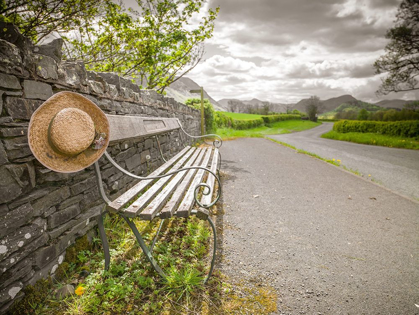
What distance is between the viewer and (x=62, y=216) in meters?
1.84

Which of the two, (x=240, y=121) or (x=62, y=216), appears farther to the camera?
(x=240, y=121)

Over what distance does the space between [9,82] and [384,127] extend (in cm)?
1737

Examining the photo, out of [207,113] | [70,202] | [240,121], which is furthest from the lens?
[240,121]

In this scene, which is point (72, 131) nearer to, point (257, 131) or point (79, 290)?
point (79, 290)

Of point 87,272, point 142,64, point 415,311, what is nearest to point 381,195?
point 415,311

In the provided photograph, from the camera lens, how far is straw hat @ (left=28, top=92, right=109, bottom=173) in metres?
1.46

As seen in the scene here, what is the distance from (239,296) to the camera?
175 cm

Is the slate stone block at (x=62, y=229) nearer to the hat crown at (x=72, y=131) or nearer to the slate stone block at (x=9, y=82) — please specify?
the hat crown at (x=72, y=131)

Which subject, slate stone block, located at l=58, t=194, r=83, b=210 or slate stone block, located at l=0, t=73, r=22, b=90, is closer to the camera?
slate stone block, located at l=0, t=73, r=22, b=90

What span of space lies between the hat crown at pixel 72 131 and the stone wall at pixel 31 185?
227 mm

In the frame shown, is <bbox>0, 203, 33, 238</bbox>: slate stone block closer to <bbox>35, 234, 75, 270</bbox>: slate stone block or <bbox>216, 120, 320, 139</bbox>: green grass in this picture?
<bbox>35, 234, 75, 270</bbox>: slate stone block

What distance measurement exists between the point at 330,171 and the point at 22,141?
5.82 meters

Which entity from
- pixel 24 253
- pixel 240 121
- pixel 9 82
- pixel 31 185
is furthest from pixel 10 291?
pixel 240 121

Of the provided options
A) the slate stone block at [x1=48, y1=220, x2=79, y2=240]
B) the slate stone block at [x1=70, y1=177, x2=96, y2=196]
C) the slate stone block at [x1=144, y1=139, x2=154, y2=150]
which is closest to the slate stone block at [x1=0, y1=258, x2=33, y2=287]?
the slate stone block at [x1=48, y1=220, x2=79, y2=240]
